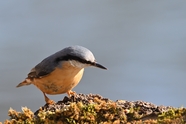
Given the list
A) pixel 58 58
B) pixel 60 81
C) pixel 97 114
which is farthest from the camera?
pixel 58 58

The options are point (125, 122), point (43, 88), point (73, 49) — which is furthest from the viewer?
point (43, 88)

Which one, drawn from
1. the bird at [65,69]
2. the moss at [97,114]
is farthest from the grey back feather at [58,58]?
the moss at [97,114]

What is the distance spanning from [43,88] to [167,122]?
2.43m

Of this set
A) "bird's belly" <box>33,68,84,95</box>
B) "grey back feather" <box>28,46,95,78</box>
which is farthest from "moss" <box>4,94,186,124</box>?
"bird's belly" <box>33,68,84,95</box>

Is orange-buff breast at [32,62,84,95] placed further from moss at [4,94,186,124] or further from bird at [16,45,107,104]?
moss at [4,94,186,124]

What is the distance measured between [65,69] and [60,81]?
0.14 meters

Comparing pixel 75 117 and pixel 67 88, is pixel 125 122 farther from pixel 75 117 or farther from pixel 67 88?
pixel 67 88

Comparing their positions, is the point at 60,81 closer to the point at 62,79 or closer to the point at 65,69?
the point at 62,79

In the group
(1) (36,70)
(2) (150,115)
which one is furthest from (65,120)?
(1) (36,70)

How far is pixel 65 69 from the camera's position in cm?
436

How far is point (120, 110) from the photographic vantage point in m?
2.57

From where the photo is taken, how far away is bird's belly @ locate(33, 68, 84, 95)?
14.1 feet

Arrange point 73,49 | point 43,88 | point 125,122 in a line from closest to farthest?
point 125,122
point 73,49
point 43,88

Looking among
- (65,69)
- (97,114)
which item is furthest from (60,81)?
(97,114)
